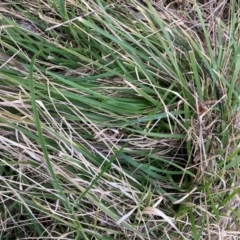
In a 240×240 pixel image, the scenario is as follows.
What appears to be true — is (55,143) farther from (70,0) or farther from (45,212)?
(70,0)

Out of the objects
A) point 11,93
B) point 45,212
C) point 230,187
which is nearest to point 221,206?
point 230,187

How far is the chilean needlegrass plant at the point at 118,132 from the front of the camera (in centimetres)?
74

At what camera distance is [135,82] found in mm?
778

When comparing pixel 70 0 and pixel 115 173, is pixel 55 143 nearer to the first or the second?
pixel 115 173

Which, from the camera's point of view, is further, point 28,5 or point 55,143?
point 28,5

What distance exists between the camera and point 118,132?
0.76 meters

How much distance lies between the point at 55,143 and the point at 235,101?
1.08ft

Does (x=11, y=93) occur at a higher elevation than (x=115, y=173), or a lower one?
higher

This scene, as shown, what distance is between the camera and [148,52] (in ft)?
2.60

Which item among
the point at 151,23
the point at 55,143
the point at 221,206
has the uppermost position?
the point at 151,23

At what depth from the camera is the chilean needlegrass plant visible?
0.74 meters

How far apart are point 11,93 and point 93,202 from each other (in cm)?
24

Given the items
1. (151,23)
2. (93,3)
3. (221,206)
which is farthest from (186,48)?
(221,206)

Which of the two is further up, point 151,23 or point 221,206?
point 151,23
